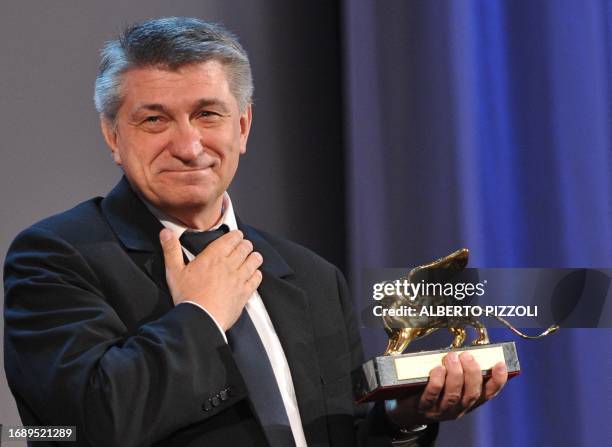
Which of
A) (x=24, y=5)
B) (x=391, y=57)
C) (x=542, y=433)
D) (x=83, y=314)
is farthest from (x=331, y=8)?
(x=83, y=314)

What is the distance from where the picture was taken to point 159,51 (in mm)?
1550

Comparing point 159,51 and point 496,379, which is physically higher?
point 159,51

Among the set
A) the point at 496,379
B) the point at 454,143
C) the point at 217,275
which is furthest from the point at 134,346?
the point at 454,143

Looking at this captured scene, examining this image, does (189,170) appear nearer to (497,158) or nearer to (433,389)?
(433,389)

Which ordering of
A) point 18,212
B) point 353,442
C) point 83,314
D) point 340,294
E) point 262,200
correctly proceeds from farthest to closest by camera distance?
1. point 262,200
2. point 18,212
3. point 340,294
4. point 353,442
5. point 83,314

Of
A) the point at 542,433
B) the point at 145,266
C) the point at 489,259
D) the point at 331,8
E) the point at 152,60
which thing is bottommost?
the point at 542,433

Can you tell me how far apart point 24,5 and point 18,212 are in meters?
0.46

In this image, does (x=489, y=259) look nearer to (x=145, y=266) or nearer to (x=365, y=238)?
(x=365, y=238)

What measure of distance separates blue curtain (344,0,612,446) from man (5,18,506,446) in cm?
56

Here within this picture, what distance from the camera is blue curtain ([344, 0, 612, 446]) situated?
2.21 m

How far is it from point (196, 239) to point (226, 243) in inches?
4.2

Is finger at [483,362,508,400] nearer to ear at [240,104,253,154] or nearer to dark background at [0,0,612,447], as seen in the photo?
ear at [240,104,253,154]

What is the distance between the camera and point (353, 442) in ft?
5.27

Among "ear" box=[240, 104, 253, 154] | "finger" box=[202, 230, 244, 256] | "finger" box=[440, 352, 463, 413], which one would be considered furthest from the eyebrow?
"finger" box=[440, 352, 463, 413]
